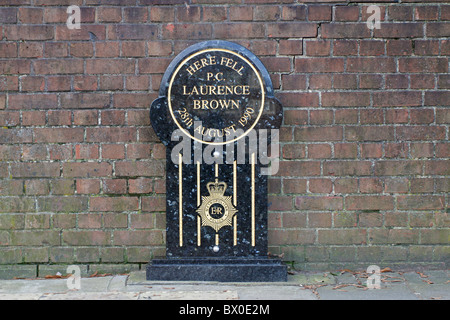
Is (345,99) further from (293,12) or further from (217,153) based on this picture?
(217,153)

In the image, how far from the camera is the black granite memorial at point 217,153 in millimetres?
3467

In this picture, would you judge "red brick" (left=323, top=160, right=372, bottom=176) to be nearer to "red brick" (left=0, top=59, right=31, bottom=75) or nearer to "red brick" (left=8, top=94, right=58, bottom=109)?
"red brick" (left=8, top=94, right=58, bottom=109)

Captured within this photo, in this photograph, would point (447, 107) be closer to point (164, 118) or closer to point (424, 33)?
point (424, 33)

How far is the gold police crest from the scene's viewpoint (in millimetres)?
3484

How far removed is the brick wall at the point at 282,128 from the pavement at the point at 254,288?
18 cm

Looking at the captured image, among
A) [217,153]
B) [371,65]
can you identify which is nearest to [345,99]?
[371,65]

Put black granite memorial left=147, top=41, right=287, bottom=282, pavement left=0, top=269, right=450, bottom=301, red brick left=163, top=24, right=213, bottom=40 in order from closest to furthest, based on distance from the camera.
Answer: pavement left=0, top=269, right=450, bottom=301 → black granite memorial left=147, top=41, right=287, bottom=282 → red brick left=163, top=24, right=213, bottom=40

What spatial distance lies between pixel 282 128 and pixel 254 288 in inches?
48.0

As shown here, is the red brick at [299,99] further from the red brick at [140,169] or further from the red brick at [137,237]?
the red brick at [137,237]

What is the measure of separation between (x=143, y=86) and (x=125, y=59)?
0.25m

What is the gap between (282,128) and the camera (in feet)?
A: 12.2

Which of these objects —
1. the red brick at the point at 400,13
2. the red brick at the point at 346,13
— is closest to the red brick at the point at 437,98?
the red brick at the point at 400,13

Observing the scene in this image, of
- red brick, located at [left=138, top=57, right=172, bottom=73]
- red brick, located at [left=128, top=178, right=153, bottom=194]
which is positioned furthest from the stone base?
red brick, located at [left=138, top=57, right=172, bottom=73]

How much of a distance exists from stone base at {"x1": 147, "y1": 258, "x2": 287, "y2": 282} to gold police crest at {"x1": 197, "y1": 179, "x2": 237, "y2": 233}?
0.95ft
